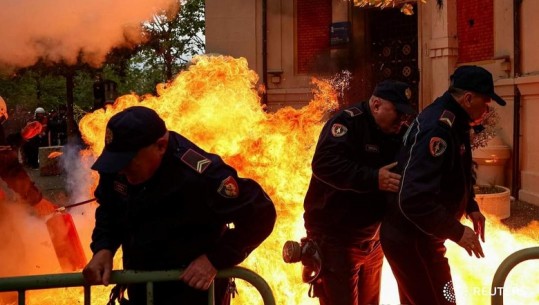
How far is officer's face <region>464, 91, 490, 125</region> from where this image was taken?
3275mm

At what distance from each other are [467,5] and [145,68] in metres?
24.7

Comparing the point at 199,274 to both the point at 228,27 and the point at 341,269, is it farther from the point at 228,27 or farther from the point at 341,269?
the point at 228,27

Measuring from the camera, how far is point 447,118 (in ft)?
10.5

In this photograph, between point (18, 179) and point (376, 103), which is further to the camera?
point (18, 179)

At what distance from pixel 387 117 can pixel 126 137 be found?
76.4 inches

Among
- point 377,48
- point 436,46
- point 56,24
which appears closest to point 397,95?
point 56,24

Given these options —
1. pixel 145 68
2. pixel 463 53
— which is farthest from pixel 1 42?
pixel 145 68

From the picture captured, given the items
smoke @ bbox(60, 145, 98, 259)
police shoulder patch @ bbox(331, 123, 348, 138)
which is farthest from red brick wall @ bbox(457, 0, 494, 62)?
police shoulder patch @ bbox(331, 123, 348, 138)

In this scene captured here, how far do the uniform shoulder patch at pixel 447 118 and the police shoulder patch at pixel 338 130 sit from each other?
0.71 metres

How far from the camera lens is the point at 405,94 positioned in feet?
12.2

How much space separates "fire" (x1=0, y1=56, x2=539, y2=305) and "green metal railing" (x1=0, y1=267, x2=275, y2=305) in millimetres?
2510

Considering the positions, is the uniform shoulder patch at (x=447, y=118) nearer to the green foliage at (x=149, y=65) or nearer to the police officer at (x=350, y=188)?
the police officer at (x=350, y=188)

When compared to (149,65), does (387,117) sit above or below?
below

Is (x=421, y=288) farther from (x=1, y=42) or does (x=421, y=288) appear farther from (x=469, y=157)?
(x=1, y=42)
